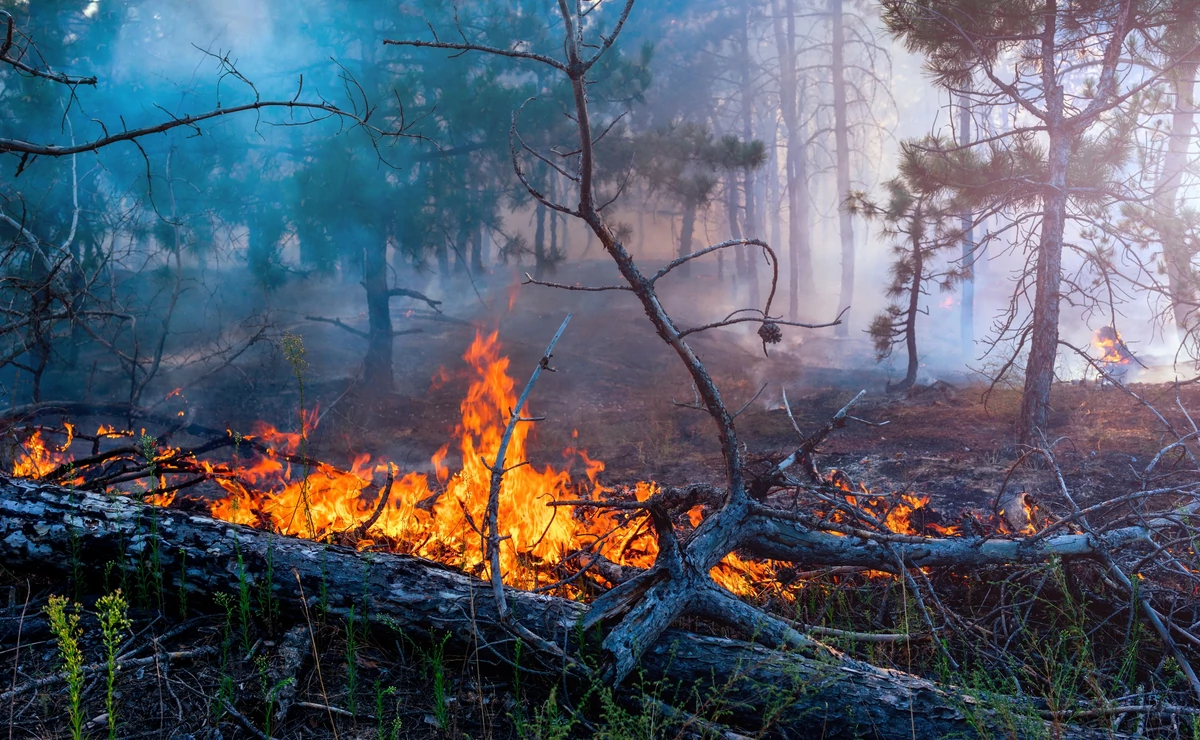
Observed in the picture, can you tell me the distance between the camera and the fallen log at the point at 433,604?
2.57m

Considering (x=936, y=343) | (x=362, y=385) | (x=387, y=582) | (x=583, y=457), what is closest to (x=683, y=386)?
(x=583, y=457)

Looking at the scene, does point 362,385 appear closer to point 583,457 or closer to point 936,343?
point 583,457

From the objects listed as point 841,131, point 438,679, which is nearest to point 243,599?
point 438,679

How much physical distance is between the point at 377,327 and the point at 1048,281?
11.5m

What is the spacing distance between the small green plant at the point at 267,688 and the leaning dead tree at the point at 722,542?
3.90ft

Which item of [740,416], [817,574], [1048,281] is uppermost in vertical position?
[1048,281]

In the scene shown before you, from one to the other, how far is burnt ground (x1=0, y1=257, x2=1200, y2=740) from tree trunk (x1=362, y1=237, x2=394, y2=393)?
0.38m

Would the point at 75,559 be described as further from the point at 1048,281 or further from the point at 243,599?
the point at 1048,281

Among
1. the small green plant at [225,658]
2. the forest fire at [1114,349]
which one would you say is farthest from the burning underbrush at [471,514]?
the forest fire at [1114,349]

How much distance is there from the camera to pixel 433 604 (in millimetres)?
2914

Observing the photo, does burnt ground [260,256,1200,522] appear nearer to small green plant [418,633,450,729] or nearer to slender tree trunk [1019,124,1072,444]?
slender tree trunk [1019,124,1072,444]

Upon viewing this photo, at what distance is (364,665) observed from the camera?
282cm

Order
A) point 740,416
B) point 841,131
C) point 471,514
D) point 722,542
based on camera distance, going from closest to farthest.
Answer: point 722,542
point 471,514
point 740,416
point 841,131

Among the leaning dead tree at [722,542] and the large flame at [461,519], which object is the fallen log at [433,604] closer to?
the leaning dead tree at [722,542]
